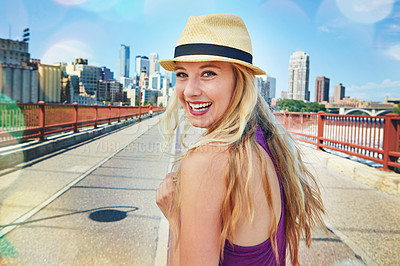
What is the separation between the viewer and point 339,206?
4.65 m

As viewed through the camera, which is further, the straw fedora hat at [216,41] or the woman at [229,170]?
the straw fedora hat at [216,41]

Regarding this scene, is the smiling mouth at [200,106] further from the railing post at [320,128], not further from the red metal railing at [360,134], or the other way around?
the railing post at [320,128]

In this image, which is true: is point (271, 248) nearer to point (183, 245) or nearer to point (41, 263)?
point (183, 245)

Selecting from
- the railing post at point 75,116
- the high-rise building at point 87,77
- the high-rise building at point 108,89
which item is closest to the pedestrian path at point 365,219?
the railing post at point 75,116

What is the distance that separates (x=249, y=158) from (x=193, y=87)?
0.44 meters

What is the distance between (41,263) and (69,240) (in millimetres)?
502

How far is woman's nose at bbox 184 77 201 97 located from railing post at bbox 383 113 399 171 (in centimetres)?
650

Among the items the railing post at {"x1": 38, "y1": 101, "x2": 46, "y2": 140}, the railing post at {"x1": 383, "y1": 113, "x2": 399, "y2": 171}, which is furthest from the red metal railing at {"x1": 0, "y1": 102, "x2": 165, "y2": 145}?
the railing post at {"x1": 383, "y1": 113, "x2": 399, "y2": 171}

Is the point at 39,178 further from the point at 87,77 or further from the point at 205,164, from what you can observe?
the point at 87,77

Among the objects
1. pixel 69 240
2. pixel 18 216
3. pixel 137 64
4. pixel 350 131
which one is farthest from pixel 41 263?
pixel 137 64

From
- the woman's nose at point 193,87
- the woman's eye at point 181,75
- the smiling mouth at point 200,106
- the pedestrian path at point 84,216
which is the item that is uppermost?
the woman's eye at point 181,75

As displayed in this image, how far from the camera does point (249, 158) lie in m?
0.92

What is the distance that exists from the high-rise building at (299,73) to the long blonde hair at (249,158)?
213 ft

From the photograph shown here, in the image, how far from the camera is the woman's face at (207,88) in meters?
1.15
